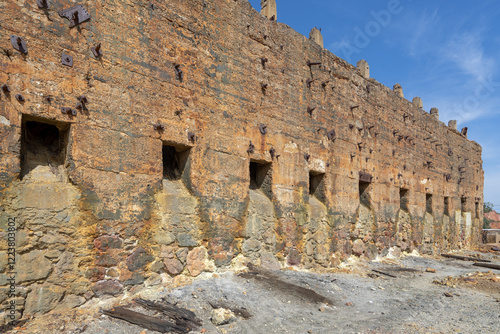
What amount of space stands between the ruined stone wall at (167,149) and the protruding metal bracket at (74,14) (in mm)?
97

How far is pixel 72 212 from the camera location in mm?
4551

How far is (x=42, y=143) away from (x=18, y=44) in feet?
4.39

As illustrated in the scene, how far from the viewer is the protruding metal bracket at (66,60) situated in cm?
468

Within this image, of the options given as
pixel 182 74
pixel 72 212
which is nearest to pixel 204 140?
pixel 182 74

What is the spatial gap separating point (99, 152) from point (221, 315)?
9.10ft

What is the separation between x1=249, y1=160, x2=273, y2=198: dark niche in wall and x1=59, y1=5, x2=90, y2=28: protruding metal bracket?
4.09m

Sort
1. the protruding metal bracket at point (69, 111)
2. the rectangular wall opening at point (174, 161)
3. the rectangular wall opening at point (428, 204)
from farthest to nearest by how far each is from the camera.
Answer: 1. the rectangular wall opening at point (428, 204)
2. the rectangular wall opening at point (174, 161)
3. the protruding metal bracket at point (69, 111)

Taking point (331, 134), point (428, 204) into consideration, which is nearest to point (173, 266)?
point (331, 134)

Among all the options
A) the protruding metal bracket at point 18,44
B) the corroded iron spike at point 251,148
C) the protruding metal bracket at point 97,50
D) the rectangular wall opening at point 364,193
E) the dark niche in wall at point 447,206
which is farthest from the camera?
the dark niche in wall at point 447,206

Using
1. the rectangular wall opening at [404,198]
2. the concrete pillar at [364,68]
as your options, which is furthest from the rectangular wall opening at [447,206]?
the concrete pillar at [364,68]

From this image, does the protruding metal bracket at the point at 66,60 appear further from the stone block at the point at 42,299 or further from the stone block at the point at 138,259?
the stone block at the point at 42,299

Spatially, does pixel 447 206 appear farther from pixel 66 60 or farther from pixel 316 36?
pixel 66 60

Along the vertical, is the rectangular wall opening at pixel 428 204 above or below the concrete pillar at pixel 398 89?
below

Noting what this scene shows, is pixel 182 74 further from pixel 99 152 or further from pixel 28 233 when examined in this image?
pixel 28 233
